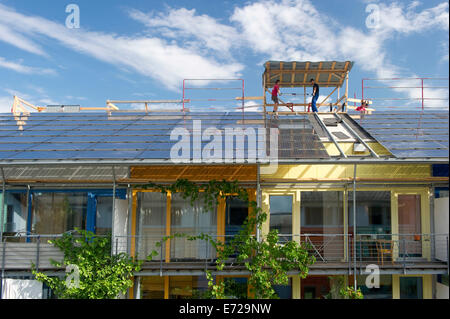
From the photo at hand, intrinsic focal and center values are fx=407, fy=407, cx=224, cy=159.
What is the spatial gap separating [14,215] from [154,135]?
4.21 metres

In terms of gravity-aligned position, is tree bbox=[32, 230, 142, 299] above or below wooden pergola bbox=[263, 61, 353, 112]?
below

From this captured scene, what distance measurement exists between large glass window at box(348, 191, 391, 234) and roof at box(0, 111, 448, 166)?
1517 millimetres

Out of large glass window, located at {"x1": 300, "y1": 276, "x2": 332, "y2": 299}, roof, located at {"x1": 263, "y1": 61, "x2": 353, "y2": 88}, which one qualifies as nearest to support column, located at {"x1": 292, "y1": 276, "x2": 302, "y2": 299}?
large glass window, located at {"x1": 300, "y1": 276, "x2": 332, "y2": 299}

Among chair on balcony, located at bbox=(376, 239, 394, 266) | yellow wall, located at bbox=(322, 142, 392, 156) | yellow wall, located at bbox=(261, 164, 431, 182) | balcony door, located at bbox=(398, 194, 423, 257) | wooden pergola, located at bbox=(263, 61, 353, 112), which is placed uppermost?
wooden pergola, located at bbox=(263, 61, 353, 112)

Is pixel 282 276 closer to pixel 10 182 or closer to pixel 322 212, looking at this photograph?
pixel 322 212

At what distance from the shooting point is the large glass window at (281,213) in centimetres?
1041

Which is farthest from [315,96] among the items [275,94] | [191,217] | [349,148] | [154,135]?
[191,217]

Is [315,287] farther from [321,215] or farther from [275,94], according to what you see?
[275,94]

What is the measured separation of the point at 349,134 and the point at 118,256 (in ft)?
22.0

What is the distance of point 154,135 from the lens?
34.1 ft

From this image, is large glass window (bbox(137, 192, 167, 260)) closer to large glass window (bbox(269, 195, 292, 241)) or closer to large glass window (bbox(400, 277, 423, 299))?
large glass window (bbox(269, 195, 292, 241))

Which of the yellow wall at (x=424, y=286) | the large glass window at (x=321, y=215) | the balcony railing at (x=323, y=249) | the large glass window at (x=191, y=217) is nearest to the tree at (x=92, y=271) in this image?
the balcony railing at (x=323, y=249)

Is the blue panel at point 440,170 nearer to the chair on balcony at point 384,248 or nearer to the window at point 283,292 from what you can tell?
the chair on balcony at point 384,248

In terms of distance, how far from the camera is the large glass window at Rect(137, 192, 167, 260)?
10406 mm
